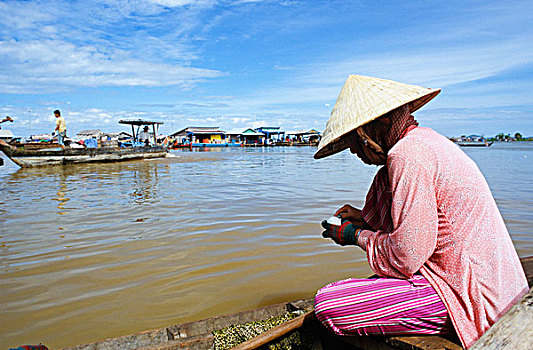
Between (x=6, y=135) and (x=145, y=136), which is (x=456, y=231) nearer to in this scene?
(x=145, y=136)

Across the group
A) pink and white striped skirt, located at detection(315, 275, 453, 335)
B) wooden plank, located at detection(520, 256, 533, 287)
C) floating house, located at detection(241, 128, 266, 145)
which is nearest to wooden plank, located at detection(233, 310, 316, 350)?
pink and white striped skirt, located at detection(315, 275, 453, 335)

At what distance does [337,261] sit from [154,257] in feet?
6.93

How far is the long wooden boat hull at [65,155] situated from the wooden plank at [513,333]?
1769 centimetres

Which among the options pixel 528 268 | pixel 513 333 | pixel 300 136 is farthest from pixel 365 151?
pixel 300 136

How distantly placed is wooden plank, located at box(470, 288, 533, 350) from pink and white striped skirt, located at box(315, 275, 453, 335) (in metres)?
0.38

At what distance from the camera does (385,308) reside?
163 centimetres

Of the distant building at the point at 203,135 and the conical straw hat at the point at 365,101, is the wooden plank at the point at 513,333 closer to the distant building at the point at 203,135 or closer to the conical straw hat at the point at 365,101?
the conical straw hat at the point at 365,101

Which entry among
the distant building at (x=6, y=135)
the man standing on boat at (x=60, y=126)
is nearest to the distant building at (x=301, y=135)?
the distant building at (x=6, y=135)

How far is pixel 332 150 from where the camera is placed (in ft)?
7.30

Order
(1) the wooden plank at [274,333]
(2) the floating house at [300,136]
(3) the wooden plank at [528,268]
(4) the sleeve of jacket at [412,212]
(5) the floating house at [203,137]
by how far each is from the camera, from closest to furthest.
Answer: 1. (4) the sleeve of jacket at [412,212]
2. (1) the wooden plank at [274,333]
3. (3) the wooden plank at [528,268]
4. (5) the floating house at [203,137]
5. (2) the floating house at [300,136]

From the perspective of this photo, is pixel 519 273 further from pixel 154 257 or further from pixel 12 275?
pixel 12 275

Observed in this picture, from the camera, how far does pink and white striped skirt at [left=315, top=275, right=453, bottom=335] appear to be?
1.57 metres

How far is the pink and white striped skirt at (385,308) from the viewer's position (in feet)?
5.15

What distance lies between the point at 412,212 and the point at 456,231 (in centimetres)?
20
